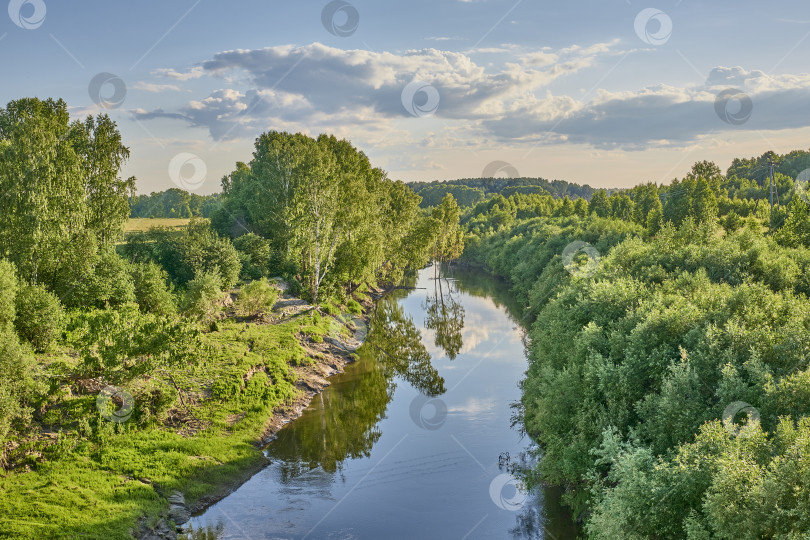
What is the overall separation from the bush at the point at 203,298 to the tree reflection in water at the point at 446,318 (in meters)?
27.0

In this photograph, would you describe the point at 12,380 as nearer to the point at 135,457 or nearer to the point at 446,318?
the point at 135,457

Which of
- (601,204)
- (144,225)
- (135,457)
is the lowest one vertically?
(135,457)

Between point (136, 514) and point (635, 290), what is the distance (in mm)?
→ 32251

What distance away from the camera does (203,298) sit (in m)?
50.8

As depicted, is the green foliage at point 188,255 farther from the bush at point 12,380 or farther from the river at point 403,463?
the bush at point 12,380

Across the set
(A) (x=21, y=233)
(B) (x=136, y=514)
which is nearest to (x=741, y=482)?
(B) (x=136, y=514)

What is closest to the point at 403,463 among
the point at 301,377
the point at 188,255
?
the point at 301,377

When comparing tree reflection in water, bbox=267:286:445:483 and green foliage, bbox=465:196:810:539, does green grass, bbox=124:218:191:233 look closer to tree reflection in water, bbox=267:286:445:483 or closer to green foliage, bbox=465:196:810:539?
tree reflection in water, bbox=267:286:445:483

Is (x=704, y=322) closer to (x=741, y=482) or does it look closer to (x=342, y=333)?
(x=741, y=482)

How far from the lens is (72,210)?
1626 inches

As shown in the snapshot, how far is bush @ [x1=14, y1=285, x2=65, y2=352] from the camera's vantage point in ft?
113

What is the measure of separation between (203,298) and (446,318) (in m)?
43.3

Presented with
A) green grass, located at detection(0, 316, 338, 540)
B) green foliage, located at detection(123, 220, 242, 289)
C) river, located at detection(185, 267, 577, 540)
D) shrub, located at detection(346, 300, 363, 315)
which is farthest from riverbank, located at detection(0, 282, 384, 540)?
shrub, located at detection(346, 300, 363, 315)

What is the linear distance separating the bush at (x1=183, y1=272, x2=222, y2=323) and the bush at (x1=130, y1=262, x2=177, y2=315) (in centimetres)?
167
